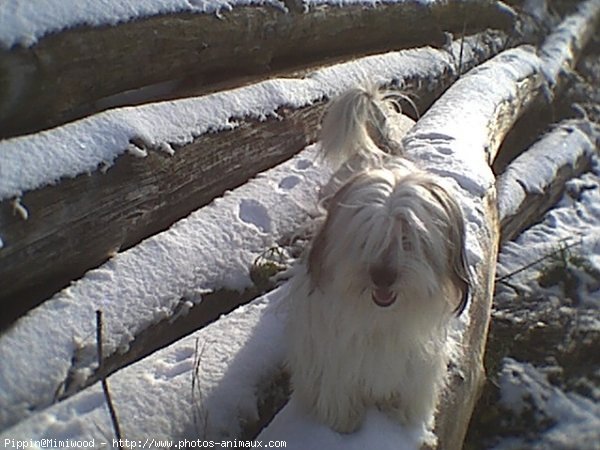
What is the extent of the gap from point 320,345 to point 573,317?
232 cm

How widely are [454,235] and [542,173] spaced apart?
11.3ft

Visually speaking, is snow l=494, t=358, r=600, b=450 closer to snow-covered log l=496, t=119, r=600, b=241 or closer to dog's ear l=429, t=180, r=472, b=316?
snow-covered log l=496, t=119, r=600, b=241

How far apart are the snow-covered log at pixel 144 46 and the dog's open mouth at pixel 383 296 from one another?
6.58ft

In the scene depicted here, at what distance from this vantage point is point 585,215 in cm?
580

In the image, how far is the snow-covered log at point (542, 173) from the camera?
524 cm

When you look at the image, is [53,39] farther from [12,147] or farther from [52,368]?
[52,368]

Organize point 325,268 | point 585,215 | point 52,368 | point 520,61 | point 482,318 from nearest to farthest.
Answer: point 325,268, point 52,368, point 482,318, point 585,215, point 520,61

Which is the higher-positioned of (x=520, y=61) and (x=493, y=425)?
(x=520, y=61)

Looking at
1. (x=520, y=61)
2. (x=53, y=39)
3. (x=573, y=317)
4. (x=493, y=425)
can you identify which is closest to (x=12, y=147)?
(x=53, y=39)

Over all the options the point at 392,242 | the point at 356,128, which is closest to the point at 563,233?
the point at 356,128

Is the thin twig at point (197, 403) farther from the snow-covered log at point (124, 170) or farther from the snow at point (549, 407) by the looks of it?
the snow at point (549, 407)

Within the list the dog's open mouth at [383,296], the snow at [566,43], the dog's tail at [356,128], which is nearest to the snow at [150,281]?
the dog's tail at [356,128]

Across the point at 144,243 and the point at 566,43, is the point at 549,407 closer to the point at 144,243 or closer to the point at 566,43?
the point at 144,243

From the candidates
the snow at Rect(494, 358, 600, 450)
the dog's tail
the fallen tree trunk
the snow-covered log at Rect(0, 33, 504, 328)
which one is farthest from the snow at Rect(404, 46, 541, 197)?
the snow at Rect(494, 358, 600, 450)
